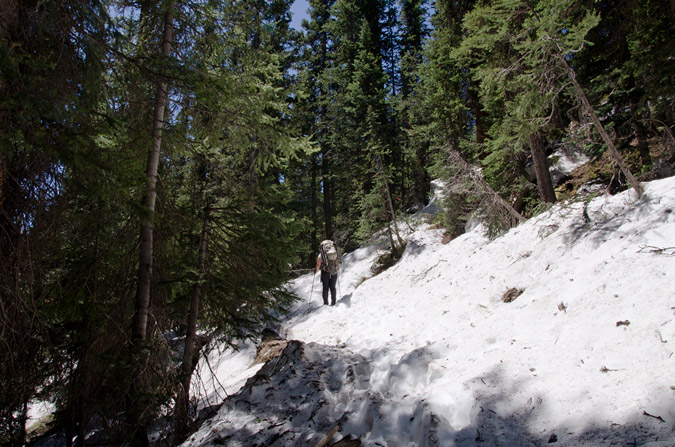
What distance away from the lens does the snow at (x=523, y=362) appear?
2779 millimetres

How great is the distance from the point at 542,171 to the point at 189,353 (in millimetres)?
9908

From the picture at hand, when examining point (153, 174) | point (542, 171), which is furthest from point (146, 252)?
point (542, 171)

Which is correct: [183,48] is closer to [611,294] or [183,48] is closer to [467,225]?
[611,294]

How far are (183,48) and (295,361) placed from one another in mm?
5287

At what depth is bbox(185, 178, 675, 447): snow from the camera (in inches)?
109

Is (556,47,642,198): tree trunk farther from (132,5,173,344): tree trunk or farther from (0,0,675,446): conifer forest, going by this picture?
(132,5,173,344): tree trunk

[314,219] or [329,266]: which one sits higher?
[314,219]

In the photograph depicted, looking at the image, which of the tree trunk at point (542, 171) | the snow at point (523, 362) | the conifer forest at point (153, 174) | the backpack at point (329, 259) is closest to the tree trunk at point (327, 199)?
the backpack at point (329, 259)

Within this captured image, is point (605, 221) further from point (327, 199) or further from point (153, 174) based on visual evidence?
point (327, 199)

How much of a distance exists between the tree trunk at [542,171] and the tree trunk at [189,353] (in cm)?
893

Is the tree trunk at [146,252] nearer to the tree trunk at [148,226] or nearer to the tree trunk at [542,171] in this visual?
the tree trunk at [148,226]

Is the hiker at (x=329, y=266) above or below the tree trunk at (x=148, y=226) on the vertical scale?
below

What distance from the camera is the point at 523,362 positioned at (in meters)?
3.71

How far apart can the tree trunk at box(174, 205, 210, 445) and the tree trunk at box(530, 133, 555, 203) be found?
8.93 metres
